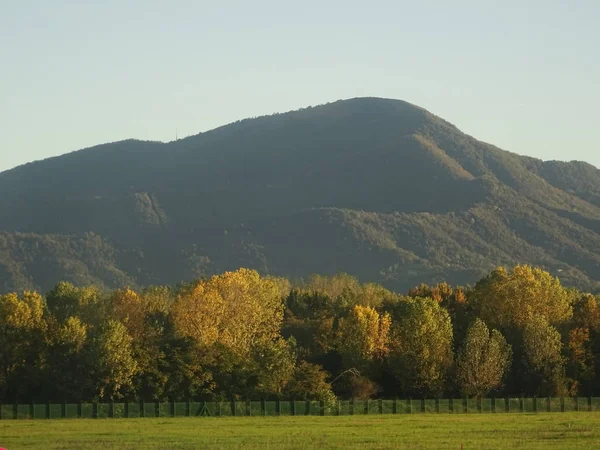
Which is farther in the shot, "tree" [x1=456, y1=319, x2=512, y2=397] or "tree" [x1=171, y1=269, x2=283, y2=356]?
"tree" [x1=171, y1=269, x2=283, y2=356]

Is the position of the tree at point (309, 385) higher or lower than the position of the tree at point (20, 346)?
lower

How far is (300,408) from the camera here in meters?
89.9

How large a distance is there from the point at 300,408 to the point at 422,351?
1584 cm

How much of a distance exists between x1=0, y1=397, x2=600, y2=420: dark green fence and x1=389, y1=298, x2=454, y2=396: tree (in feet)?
28.3

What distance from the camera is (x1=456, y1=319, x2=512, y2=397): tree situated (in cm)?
10000

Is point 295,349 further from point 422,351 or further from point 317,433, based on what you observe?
point 317,433

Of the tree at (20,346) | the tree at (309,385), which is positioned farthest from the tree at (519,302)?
the tree at (20,346)

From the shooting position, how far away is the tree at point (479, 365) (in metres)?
100

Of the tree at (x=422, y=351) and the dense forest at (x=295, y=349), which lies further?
the tree at (x=422, y=351)

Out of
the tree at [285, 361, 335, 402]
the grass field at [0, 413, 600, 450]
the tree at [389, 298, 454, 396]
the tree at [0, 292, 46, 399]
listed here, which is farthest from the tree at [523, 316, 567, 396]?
the tree at [0, 292, 46, 399]

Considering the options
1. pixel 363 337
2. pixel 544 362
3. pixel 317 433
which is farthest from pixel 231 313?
pixel 317 433

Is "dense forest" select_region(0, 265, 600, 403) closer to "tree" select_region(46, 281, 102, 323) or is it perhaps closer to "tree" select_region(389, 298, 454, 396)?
"tree" select_region(389, 298, 454, 396)

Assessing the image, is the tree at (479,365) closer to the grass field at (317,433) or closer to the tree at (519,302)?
the tree at (519,302)

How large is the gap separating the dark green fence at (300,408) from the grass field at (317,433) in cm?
547
